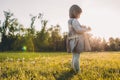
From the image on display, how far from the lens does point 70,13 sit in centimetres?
641

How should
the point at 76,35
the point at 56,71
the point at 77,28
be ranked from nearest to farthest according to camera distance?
the point at 77,28 → the point at 76,35 → the point at 56,71

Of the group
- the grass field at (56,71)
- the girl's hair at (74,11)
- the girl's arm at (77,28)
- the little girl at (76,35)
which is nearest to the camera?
the grass field at (56,71)

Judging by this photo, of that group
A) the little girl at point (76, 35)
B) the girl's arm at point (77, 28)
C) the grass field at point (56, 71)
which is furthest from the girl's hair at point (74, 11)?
the grass field at point (56, 71)

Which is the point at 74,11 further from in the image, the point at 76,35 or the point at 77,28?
the point at 76,35

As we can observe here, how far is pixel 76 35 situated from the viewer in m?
6.23

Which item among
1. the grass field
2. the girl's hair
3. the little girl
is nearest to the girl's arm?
the little girl

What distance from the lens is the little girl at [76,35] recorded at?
6.16 m

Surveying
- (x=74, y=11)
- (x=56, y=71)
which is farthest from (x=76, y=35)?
(x=56, y=71)

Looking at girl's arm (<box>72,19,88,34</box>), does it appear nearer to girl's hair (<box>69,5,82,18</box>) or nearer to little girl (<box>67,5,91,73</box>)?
little girl (<box>67,5,91,73</box>)

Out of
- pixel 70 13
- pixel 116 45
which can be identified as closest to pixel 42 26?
pixel 116 45

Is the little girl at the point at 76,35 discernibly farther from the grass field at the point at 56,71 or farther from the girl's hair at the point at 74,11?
the grass field at the point at 56,71

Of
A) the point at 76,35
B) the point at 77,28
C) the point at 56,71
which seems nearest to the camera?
the point at 77,28

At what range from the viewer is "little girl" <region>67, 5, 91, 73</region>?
6.16 metres

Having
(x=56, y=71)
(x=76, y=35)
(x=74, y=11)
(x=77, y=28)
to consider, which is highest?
(x=74, y=11)
